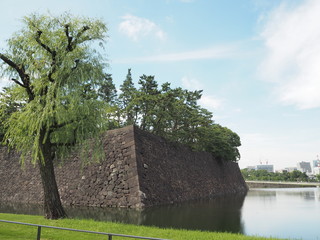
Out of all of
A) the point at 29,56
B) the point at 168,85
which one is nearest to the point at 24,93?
the point at 29,56

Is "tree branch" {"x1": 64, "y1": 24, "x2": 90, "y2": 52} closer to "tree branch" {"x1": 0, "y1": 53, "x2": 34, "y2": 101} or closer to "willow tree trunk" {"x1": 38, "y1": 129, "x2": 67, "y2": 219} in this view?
"tree branch" {"x1": 0, "y1": 53, "x2": 34, "y2": 101}

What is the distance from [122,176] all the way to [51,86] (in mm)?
9163

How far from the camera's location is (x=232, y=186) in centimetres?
3856

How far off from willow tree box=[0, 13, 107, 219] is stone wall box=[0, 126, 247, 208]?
6.99 m

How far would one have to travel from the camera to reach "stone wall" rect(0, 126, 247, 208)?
17.9m

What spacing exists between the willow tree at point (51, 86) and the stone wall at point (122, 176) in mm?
6987

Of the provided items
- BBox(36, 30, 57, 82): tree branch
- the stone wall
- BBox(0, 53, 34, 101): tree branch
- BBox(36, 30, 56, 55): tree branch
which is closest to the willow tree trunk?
BBox(0, 53, 34, 101): tree branch

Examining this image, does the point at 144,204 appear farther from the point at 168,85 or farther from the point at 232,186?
the point at 232,186

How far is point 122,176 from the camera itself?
59.5ft

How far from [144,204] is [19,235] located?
10593mm

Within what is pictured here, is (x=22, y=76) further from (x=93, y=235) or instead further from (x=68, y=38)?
(x=93, y=235)

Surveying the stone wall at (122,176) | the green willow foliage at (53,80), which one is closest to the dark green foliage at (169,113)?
the stone wall at (122,176)

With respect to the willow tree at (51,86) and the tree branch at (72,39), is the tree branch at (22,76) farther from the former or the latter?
the tree branch at (72,39)

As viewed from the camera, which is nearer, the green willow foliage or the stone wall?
the green willow foliage
